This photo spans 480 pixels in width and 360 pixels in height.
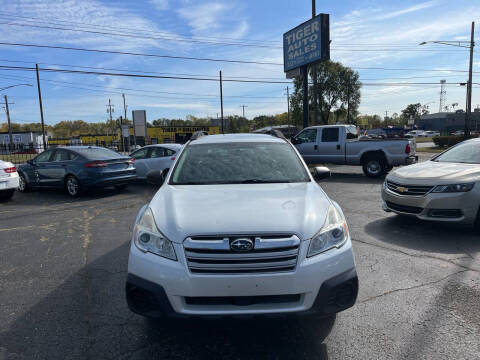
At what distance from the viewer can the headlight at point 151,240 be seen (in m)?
2.51

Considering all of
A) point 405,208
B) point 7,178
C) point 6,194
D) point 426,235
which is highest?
point 7,178

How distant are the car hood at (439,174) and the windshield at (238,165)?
2.67 m

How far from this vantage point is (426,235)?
5.48 metres

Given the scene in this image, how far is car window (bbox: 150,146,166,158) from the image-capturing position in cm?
1155

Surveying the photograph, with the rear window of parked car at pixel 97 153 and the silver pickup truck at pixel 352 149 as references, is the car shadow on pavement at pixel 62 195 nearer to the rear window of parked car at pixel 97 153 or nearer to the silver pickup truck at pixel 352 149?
the rear window of parked car at pixel 97 153

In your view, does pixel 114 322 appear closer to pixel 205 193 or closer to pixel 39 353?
pixel 39 353

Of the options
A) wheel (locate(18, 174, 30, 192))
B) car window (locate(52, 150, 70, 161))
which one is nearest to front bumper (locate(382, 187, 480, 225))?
car window (locate(52, 150, 70, 161))

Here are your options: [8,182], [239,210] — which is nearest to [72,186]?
[8,182]

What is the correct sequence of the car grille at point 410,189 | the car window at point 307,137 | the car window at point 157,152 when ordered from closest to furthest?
the car grille at point 410,189
the car window at point 157,152
the car window at point 307,137

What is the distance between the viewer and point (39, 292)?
3.67m

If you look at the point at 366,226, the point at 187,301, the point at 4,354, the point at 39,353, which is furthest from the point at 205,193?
the point at 366,226

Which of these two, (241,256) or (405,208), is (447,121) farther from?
(241,256)

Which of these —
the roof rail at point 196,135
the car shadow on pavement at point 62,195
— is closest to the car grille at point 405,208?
the roof rail at point 196,135

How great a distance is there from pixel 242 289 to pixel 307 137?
12535 millimetres
